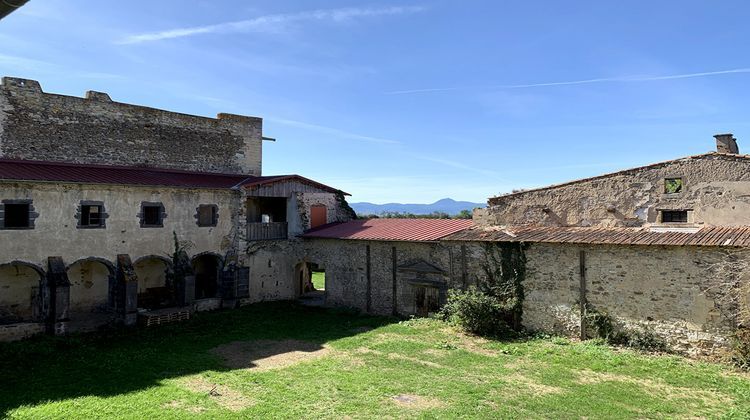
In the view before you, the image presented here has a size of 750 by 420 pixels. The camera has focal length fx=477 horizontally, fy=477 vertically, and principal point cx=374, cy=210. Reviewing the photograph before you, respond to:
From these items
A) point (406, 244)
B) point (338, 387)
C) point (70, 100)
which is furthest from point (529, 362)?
point (70, 100)

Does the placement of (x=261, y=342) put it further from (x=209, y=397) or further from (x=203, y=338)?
(x=209, y=397)

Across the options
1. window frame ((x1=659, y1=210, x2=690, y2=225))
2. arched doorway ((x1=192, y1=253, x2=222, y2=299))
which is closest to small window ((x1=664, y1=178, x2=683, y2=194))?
window frame ((x1=659, y1=210, x2=690, y2=225))

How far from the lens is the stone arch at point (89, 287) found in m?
20.7

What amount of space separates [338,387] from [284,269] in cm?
1413

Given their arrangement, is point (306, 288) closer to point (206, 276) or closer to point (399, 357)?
point (206, 276)

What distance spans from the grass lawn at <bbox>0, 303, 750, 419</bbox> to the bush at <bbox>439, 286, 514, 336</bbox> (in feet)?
2.12

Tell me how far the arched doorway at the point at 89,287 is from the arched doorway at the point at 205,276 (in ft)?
13.5

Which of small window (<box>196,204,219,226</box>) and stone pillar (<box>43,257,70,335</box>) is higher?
small window (<box>196,204,219,226</box>)

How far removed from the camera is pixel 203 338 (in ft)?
58.8

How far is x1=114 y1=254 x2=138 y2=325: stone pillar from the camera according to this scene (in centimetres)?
1900

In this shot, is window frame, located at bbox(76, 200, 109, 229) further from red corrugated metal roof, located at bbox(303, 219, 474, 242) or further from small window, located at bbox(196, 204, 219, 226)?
red corrugated metal roof, located at bbox(303, 219, 474, 242)

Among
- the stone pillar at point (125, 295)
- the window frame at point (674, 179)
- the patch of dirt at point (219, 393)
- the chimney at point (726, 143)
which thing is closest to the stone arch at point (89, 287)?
the stone pillar at point (125, 295)

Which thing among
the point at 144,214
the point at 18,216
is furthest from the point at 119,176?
the point at 18,216

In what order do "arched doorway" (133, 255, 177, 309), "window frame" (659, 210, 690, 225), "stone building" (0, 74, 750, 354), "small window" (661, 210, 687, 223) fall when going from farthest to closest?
1. "arched doorway" (133, 255, 177, 309)
2. "small window" (661, 210, 687, 223)
3. "window frame" (659, 210, 690, 225)
4. "stone building" (0, 74, 750, 354)
